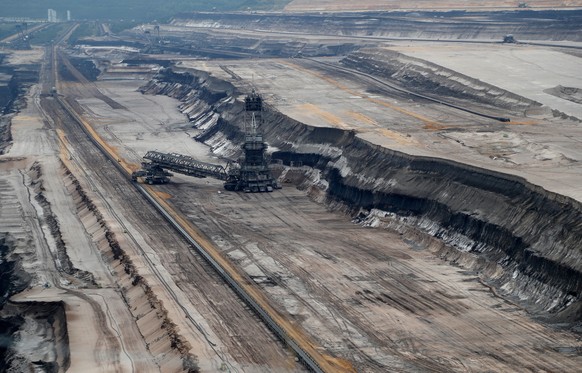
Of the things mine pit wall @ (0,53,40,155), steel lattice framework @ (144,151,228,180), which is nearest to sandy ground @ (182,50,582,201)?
steel lattice framework @ (144,151,228,180)

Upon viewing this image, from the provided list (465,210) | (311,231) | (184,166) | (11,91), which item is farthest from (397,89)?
(11,91)

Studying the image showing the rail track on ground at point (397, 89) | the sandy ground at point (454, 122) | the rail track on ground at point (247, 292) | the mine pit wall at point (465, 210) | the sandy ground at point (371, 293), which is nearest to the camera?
the rail track on ground at point (247, 292)

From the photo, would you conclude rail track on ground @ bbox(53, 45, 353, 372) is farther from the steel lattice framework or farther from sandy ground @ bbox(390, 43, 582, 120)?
sandy ground @ bbox(390, 43, 582, 120)

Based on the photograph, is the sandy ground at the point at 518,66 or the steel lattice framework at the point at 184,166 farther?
the sandy ground at the point at 518,66

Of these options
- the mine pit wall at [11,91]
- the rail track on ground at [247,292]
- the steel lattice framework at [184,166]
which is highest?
the rail track on ground at [247,292]

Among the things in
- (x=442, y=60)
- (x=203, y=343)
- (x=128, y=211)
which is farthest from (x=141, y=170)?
(x=442, y=60)

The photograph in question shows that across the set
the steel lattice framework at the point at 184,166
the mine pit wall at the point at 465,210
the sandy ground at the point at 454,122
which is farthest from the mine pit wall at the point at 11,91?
the mine pit wall at the point at 465,210

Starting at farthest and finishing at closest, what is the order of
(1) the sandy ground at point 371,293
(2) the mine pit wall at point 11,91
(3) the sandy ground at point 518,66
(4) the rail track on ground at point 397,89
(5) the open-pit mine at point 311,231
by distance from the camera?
(2) the mine pit wall at point 11,91 → (3) the sandy ground at point 518,66 → (4) the rail track on ground at point 397,89 → (5) the open-pit mine at point 311,231 → (1) the sandy ground at point 371,293

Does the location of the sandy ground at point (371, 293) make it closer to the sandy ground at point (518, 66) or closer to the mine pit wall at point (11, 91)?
the sandy ground at point (518, 66)

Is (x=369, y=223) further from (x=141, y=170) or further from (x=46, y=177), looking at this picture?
(x=46, y=177)
